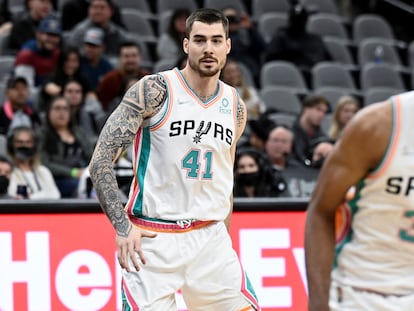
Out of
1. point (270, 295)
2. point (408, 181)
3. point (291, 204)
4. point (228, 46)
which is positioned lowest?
point (270, 295)

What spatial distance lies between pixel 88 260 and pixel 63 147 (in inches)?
97.1

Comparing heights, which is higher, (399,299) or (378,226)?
(378,226)

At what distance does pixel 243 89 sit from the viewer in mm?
10695

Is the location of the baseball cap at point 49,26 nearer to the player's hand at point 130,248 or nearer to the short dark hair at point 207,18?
the short dark hair at point 207,18

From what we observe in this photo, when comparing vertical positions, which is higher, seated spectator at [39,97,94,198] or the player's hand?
seated spectator at [39,97,94,198]

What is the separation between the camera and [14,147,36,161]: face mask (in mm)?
8406

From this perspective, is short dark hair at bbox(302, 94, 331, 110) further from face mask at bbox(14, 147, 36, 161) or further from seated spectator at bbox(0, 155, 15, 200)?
seated spectator at bbox(0, 155, 15, 200)

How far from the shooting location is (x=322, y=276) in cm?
351

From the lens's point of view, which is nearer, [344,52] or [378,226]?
[378,226]

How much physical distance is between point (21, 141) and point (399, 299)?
5.43 meters

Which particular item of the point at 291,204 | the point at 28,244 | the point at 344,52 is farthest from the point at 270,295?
the point at 344,52

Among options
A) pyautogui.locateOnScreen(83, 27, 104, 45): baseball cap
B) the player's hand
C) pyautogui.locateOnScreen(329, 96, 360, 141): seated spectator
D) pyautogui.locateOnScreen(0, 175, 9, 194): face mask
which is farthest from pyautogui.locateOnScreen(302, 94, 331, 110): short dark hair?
the player's hand

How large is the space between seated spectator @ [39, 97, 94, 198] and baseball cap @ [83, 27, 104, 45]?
1823 mm

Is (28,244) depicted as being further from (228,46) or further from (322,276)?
(322,276)
